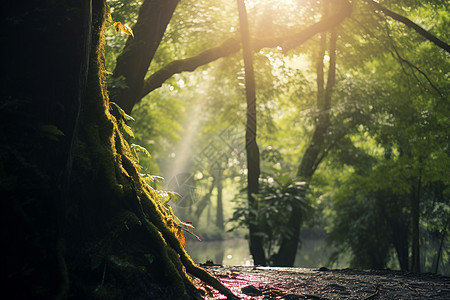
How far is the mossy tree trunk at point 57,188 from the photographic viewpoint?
2.72 m

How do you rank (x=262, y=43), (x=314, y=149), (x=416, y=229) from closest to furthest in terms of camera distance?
(x=262, y=43) < (x=314, y=149) < (x=416, y=229)

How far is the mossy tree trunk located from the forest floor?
0.81 metres

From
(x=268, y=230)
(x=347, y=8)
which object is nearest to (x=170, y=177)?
(x=268, y=230)

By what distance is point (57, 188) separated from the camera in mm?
2879

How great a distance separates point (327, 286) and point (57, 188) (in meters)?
3.03

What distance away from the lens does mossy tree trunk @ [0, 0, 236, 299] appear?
2719mm

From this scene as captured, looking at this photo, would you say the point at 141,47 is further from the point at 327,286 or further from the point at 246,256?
the point at 246,256

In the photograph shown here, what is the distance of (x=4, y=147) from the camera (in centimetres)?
279

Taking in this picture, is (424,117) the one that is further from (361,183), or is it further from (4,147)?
(4,147)

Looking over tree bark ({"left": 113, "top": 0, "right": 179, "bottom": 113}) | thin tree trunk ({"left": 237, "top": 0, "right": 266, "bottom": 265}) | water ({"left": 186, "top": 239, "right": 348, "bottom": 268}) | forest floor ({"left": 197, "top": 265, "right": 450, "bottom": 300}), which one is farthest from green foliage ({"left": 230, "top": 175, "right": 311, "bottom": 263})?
water ({"left": 186, "top": 239, "right": 348, "bottom": 268})

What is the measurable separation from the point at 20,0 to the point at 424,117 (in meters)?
12.2

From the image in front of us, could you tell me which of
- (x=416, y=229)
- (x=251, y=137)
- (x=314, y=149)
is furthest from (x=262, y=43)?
(x=416, y=229)

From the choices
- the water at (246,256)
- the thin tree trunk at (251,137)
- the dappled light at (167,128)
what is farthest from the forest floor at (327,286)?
the water at (246,256)

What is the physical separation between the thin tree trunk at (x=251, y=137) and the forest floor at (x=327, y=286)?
4355mm
